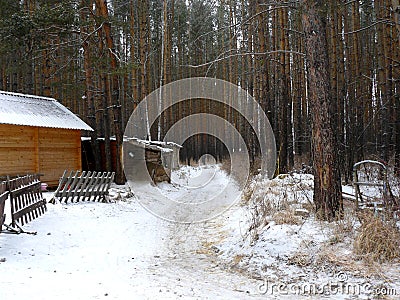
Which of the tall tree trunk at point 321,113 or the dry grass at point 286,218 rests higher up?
the tall tree trunk at point 321,113

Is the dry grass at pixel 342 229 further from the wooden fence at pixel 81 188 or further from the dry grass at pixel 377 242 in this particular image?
the wooden fence at pixel 81 188

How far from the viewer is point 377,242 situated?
5.72m

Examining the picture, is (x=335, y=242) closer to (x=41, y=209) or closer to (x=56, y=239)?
(x=56, y=239)

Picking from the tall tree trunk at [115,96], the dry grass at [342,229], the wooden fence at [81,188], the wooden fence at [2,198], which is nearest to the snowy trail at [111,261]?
the wooden fence at [2,198]

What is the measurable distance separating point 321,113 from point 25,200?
20.6 feet

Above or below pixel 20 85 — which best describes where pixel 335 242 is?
below

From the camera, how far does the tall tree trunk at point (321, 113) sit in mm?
7508

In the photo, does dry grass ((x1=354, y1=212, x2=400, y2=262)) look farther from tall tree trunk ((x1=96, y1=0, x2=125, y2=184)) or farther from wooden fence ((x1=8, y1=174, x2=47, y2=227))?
tall tree trunk ((x1=96, y1=0, x2=125, y2=184))

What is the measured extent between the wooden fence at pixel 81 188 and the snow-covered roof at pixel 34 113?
3717 millimetres

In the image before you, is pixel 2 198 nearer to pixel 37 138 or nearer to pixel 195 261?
pixel 195 261

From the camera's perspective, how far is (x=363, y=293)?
4949 millimetres

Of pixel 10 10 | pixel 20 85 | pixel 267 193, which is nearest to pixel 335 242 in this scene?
pixel 267 193

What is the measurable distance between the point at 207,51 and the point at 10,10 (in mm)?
18014

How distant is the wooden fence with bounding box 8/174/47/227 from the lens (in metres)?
7.63
